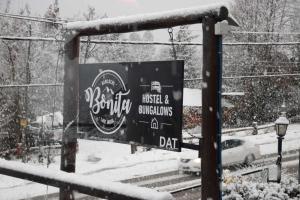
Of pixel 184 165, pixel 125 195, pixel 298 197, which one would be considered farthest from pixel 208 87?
pixel 184 165

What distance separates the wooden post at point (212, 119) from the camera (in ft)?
13.1

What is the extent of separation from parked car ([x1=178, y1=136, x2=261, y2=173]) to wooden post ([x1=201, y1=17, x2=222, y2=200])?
42.3 feet

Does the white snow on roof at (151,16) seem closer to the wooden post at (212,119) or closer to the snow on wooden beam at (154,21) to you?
→ the snow on wooden beam at (154,21)

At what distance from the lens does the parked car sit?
16906 millimetres

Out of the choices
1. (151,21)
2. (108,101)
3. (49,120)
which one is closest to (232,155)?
(49,120)

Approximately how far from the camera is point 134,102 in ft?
15.8

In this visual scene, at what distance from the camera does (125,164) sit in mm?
18750

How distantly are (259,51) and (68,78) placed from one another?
1070 inches

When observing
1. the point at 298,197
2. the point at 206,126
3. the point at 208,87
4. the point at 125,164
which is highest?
the point at 208,87

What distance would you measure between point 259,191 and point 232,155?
9.19 metres

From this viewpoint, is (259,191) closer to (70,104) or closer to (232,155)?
(70,104)

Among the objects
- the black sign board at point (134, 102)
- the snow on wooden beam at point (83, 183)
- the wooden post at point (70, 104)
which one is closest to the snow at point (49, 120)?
the wooden post at point (70, 104)

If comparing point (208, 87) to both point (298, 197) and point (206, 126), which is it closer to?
point (206, 126)

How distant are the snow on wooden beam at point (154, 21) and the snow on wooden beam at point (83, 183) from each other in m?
1.79
